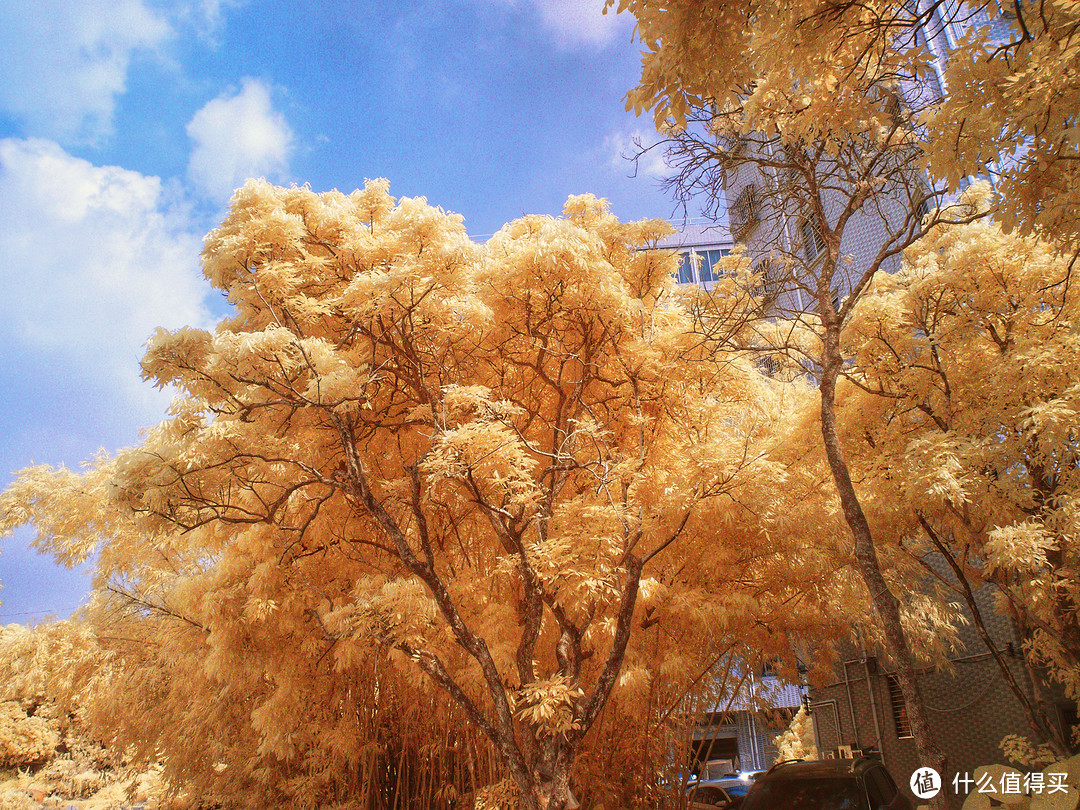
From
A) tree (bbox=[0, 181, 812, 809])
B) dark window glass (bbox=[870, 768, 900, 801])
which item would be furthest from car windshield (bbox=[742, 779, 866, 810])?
tree (bbox=[0, 181, 812, 809])

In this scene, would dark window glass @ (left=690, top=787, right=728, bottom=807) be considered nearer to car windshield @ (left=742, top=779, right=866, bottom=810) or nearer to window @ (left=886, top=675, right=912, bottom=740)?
window @ (left=886, top=675, right=912, bottom=740)

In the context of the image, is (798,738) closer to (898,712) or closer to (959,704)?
(898,712)

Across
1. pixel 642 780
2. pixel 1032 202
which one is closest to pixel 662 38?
pixel 1032 202

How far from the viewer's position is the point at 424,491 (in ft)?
17.6

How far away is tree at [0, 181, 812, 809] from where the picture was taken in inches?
176

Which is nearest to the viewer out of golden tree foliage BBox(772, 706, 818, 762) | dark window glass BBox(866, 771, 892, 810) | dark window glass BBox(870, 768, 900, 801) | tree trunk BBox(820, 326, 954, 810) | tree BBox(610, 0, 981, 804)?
tree BBox(610, 0, 981, 804)

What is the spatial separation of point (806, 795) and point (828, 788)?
0.16 meters

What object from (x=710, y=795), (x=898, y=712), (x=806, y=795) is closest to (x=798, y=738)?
(x=898, y=712)

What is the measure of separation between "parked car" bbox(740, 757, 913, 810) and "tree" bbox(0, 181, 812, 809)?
0.90m

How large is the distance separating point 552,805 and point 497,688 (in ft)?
2.61

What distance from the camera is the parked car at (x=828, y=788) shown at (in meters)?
4.30

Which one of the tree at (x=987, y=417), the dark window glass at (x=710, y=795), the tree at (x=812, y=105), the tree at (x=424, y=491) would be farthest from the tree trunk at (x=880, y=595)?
the dark window glass at (x=710, y=795)

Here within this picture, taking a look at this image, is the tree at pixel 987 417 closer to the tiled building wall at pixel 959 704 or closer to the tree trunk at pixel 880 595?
the tree trunk at pixel 880 595

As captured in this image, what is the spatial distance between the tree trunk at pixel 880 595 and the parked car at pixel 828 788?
94 centimetres
